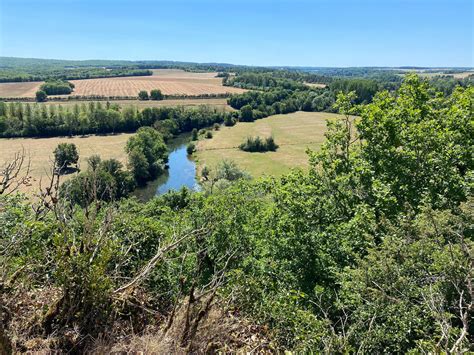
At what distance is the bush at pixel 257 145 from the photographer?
76938mm

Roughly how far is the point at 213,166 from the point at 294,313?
5595cm

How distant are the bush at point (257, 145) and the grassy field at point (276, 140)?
1.72 meters

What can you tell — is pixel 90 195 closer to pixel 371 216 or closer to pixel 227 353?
pixel 227 353

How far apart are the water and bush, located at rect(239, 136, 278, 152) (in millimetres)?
13588

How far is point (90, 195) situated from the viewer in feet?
22.4

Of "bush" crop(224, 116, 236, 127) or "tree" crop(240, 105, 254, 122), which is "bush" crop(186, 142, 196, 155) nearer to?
"bush" crop(224, 116, 236, 127)

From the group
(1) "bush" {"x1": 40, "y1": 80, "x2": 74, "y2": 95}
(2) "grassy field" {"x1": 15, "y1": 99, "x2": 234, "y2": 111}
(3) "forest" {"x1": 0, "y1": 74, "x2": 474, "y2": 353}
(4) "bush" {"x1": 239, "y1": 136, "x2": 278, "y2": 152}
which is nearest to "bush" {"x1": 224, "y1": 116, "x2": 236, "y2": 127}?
(2) "grassy field" {"x1": 15, "y1": 99, "x2": 234, "y2": 111}

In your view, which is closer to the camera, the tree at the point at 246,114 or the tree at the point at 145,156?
the tree at the point at 145,156

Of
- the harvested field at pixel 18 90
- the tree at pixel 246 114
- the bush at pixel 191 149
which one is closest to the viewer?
the bush at pixel 191 149

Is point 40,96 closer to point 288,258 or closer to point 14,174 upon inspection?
point 14,174

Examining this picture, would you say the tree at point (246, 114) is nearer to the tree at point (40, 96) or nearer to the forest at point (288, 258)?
the tree at point (40, 96)

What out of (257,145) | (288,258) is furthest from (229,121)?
(288,258)

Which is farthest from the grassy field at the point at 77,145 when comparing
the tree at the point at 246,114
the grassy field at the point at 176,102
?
the tree at the point at 246,114

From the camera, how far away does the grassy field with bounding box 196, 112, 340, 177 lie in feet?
218
